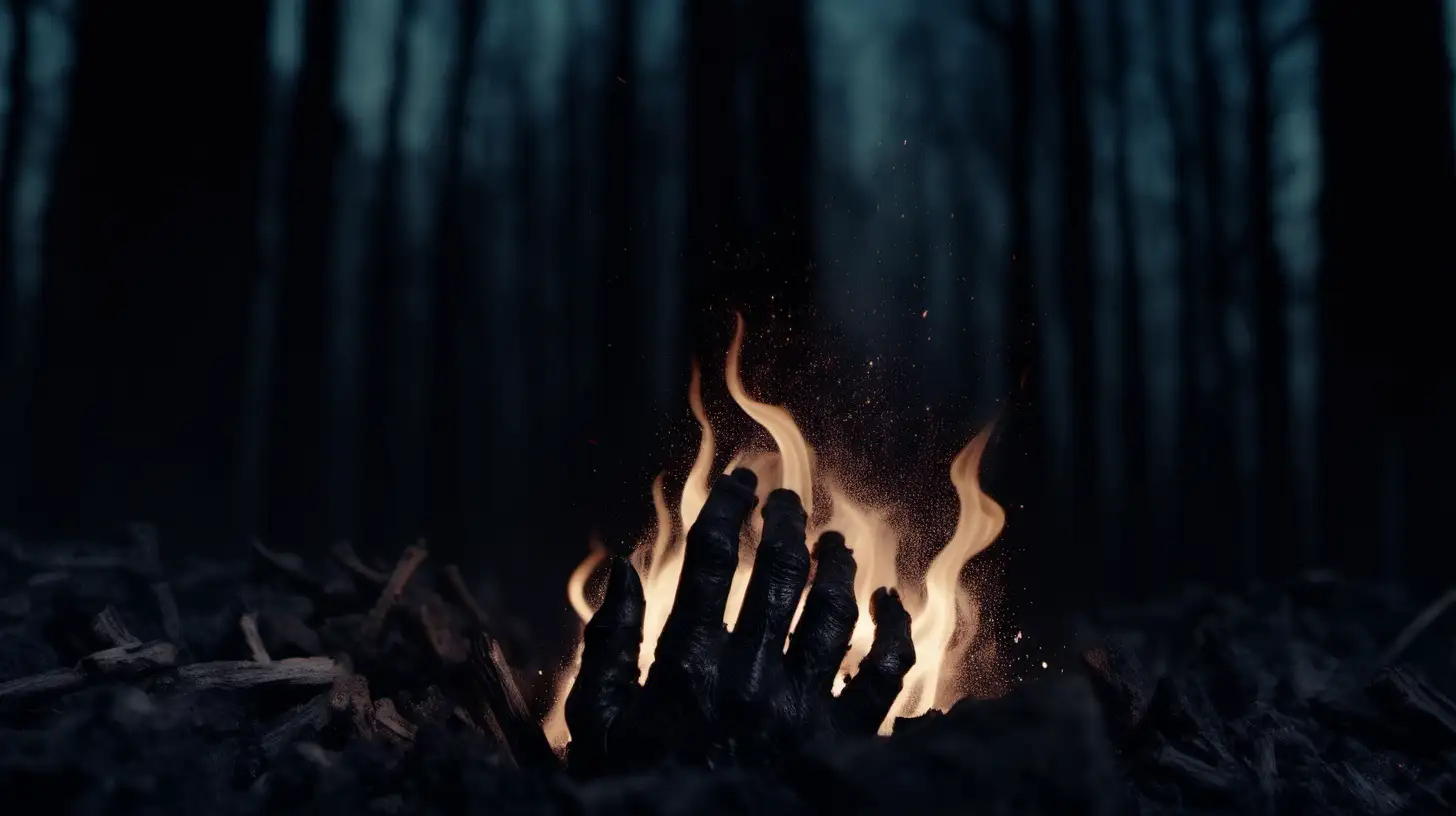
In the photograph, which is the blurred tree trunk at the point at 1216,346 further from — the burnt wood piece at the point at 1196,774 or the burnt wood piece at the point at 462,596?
the burnt wood piece at the point at 462,596

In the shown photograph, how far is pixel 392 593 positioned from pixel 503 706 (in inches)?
58.9

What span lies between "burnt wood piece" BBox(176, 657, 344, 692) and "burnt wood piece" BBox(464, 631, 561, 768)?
635 mm

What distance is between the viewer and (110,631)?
3.93 meters

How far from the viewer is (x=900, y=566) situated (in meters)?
4.20

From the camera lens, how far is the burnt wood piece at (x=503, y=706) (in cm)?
328

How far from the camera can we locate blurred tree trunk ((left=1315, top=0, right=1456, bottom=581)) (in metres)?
10.0

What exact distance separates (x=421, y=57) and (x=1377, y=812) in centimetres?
987

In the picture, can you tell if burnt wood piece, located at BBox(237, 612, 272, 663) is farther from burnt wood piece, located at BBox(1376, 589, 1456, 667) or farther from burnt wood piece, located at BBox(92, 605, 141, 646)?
burnt wood piece, located at BBox(1376, 589, 1456, 667)

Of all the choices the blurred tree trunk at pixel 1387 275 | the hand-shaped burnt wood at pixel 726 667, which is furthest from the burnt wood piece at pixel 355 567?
the blurred tree trunk at pixel 1387 275

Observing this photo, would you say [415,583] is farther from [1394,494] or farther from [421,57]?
[1394,494]

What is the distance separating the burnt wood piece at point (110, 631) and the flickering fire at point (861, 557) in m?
1.88

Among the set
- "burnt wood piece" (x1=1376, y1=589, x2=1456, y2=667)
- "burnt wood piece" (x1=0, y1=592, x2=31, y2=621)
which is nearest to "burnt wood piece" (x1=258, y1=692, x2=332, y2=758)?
"burnt wood piece" (x1=0, y1=592, x2=31, y2=621)

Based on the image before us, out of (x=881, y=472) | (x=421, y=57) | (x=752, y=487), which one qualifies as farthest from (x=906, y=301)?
(x=421, y=57)

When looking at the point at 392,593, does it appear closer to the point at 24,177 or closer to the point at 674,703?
the point at 674,703
